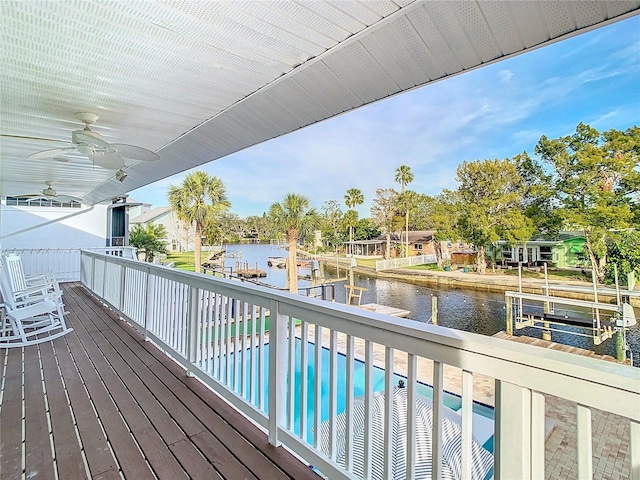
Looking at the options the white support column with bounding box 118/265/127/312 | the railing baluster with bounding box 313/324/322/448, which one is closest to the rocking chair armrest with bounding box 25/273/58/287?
the white support column with bounding box 118/265/127/312

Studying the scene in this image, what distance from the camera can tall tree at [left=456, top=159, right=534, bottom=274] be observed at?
15.7 meters

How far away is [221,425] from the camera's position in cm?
187

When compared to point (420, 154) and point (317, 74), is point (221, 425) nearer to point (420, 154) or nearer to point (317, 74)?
point (317, 74)

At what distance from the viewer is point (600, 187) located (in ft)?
42.0

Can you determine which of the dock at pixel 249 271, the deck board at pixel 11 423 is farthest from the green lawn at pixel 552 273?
the deck board at pixel 11 423

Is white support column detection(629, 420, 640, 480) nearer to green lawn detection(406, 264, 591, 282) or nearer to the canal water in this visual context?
the canal water

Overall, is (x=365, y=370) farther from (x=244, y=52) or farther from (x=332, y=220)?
(x=332, y=220)

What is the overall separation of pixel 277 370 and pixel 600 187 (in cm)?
1622

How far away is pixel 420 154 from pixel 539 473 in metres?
31.5

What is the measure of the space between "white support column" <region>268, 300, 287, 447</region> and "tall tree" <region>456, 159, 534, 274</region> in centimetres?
1659

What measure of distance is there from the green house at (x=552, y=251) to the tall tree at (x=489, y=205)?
75cm

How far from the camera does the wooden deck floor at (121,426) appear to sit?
1525mm

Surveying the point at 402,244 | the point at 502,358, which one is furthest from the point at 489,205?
the point at 502,358

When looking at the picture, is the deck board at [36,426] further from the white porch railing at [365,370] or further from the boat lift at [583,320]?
the boat lift at [583,320]
